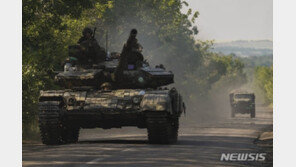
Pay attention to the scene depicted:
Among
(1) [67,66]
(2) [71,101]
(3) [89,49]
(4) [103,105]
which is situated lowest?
(4) [103,105]

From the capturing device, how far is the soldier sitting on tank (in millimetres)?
22234

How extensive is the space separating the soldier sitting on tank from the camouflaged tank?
0.28 m

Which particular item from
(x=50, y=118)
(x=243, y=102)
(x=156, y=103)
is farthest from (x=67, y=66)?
(x=243, y=102)

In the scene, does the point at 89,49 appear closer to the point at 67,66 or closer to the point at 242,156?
the point at 67,66

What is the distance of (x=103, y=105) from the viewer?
2183cm

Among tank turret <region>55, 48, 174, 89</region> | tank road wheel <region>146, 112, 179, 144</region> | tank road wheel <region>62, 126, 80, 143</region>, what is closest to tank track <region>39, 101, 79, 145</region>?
tank road wheel <region>62, 126, 80, 143</region>

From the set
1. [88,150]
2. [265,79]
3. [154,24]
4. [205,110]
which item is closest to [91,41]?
[88,150]

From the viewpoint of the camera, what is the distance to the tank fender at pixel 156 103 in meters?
21.3

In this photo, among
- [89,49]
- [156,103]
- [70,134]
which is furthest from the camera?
[70,134]

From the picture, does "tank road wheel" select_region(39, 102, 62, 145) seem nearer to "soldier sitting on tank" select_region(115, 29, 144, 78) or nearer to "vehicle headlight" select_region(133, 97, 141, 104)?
"vehicle headlight" select_region(133, 97, 141, 104)

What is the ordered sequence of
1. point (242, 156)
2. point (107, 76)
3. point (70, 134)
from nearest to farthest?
point (242, 156)
point (107, 76)
point (70, 134)

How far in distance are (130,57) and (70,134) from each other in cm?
312

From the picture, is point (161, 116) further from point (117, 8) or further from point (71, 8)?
point (117, 8)

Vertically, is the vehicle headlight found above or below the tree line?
below
